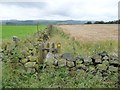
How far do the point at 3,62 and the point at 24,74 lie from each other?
3.59 feet

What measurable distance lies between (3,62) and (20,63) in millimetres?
613

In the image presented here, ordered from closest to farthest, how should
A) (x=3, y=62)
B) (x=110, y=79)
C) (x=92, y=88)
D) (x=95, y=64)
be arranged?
(x=92, y=88) < (x=110, y=79) < (x=95, y=64) < (x=3, y=62)

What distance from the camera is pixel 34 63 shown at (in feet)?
27.8

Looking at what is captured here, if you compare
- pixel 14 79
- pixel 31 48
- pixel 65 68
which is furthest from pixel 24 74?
pixel 31 48

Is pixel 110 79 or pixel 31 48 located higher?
pixel 31 48

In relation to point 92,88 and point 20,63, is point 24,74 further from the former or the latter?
point 92,88

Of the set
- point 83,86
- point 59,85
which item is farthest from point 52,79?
point 83,86

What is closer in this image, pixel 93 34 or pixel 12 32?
pixel 93 34

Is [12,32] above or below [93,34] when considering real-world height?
above

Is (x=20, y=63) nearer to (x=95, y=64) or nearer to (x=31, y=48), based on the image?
(x=31, y=48)

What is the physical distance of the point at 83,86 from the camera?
7.34 m

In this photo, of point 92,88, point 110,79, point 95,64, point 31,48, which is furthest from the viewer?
point 31,48

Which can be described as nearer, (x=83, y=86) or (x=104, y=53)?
(x=83, y=86)

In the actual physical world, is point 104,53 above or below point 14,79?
above
